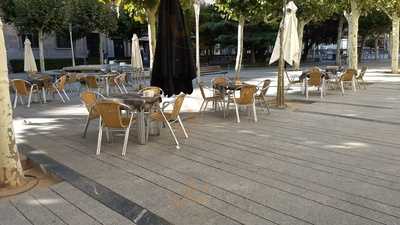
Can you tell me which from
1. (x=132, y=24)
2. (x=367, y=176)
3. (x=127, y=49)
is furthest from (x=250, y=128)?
(x=127, y=49)

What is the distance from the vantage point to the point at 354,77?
42.1 feet

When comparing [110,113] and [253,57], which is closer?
[110,113]

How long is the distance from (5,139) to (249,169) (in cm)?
270

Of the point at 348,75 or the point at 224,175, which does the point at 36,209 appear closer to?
the point at 224,175

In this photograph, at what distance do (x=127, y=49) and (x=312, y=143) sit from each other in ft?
121

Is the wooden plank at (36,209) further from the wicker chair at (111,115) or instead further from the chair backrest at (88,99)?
the chair backrest at (88,99)

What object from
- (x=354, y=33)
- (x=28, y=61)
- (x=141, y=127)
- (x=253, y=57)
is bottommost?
(x=141, y=127)

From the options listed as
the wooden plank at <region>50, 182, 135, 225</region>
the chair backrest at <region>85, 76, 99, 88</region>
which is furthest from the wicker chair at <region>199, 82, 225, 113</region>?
the wooden plank at <region>50, 182, 135, 225</region>

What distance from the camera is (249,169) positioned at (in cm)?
477

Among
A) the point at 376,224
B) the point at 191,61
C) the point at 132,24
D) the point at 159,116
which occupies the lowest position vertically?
the point at 376,224

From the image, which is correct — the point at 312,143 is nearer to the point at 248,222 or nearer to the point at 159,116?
the point at 159,116

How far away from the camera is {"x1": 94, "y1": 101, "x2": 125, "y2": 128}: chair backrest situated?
5.29 meters

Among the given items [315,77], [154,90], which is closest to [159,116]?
[154,90]

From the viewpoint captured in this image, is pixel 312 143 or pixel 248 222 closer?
pixel 248 222
